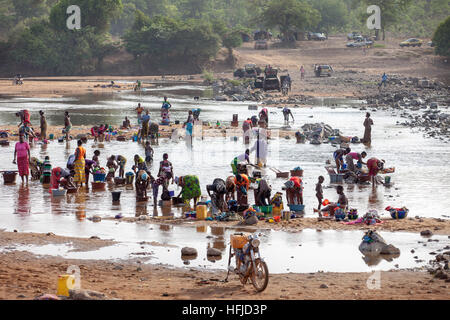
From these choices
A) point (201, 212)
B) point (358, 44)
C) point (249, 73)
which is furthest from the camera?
point (358, 44)

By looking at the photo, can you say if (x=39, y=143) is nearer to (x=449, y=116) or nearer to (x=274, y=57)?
(x=449, y=116)

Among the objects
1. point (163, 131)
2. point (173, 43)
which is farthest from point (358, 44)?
point (163, 131)

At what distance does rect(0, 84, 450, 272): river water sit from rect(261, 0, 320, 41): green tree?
136 feet

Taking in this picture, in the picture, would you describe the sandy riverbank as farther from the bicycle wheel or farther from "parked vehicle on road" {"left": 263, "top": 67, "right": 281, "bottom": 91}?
the bicycle wheel

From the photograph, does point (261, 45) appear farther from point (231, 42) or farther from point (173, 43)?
point (173, 43)

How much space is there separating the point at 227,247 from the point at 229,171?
32.8 feet

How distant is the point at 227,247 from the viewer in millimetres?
14258

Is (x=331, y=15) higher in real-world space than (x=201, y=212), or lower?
higher

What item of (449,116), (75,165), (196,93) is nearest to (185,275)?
(75,165)

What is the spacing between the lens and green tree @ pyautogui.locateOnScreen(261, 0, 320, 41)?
87.7 meters

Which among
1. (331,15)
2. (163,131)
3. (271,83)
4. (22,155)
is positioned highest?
(331,15)

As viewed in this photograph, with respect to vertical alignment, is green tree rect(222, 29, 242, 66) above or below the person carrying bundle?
above

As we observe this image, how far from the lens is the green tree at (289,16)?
3452 inches

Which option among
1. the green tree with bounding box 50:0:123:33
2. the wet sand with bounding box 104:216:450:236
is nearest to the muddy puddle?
the wet sand with bounding box 104:216:450:236
